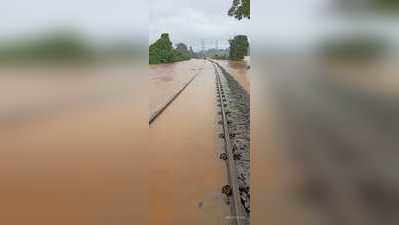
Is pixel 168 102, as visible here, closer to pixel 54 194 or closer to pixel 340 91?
pixel 54 194

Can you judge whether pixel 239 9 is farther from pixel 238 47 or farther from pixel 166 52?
pixel 166 52

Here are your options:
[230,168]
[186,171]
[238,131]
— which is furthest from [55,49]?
[238,131]

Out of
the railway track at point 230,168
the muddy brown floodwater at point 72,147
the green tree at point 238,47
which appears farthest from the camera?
the railway track at point 230,168

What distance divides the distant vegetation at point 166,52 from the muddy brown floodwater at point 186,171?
0.16 ft

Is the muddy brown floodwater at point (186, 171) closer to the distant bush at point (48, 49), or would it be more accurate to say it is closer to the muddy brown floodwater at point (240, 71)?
the muddy brown floodwater at point (240, 71)

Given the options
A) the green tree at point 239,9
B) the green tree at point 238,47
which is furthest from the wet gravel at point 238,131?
the green tree at point 239,9

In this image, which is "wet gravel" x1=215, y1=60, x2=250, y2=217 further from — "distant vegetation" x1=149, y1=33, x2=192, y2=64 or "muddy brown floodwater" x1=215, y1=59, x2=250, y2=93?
"distant vegetation" x1=149, y1=33, x2=192, y2=64

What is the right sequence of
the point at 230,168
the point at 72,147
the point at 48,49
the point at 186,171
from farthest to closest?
the point at 230,168, the point at 186,171, the point at 72,147, the point at 48,49

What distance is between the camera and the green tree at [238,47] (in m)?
1.74

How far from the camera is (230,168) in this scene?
2387 mm

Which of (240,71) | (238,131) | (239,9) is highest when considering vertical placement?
(239,9)

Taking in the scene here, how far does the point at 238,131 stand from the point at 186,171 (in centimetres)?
68

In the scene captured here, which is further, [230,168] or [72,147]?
[230,168]

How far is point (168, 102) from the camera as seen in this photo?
2838mm
